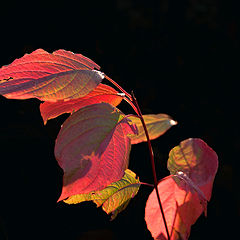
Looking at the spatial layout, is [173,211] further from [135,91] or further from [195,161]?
[135,91]

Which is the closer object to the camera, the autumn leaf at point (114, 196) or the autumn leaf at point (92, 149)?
the autumn leaf at point (92, 149)

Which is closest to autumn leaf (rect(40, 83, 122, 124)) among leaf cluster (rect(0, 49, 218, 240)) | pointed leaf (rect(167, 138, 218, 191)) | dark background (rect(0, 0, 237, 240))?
leaf cluster (rect(0, 49, 218, 240))

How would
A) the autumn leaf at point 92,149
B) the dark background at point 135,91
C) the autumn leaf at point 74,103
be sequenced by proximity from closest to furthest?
1. the autumn leaf at point 92,149
2. the autumn leaf at point 74,103
3. the dark background at point 135,91

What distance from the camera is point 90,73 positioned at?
15.6 inches

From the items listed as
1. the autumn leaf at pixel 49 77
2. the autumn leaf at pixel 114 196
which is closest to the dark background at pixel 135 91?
the autumn leaf at pixel 114 196

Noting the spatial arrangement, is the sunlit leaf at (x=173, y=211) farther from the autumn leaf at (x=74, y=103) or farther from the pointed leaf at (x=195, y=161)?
the autumn leaf at (x=74, y=103)

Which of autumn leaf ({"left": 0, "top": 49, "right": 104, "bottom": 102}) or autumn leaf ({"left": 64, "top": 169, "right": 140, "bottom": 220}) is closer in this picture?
autumn leaf ({"left": 0, "top": 49, "right": 104, "bottom": 102})

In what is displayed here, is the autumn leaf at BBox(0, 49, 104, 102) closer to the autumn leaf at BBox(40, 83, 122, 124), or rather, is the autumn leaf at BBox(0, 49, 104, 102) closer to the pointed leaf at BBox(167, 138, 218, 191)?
the autumn leaf at BBox(40, 83, 122, 124)

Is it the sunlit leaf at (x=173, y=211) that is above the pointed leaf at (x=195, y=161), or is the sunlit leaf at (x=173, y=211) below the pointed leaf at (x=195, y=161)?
below

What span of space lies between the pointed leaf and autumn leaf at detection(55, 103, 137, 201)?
4.7 inches

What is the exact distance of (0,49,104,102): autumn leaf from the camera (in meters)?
0.36

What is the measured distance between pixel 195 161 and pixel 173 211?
8 centimetres

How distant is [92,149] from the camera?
1.18 ft

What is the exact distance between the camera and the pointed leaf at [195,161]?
46 centimetres
